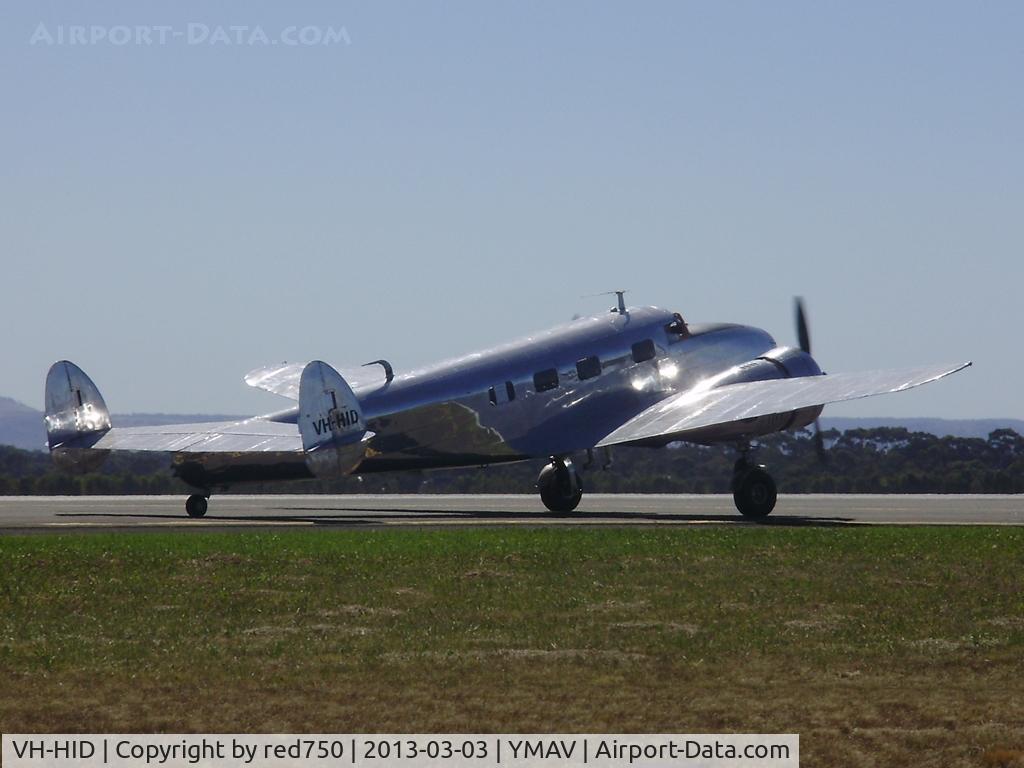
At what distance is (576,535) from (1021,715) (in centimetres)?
1579

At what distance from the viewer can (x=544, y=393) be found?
3891 centimetres

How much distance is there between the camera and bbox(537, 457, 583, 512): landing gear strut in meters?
40.7

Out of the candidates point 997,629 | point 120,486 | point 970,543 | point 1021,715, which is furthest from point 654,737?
point 120,486

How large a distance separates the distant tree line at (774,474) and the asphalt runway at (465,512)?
53.8ft

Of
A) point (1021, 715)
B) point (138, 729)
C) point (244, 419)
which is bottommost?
point (1021, 715)

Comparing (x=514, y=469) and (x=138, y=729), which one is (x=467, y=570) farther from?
(x=514, y=469)

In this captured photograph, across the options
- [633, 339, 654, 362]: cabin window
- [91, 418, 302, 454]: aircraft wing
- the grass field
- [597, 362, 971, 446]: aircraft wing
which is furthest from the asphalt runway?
the grass field

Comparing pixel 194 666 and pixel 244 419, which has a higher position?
pixel 244 419

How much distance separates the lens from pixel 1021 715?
551 inches

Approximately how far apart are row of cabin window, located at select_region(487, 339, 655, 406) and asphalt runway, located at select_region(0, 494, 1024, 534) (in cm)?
310

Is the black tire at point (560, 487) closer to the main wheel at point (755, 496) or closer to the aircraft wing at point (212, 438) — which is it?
the main wheel at point (755, 496)

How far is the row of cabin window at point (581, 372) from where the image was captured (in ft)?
126

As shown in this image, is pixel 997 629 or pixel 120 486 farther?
pixel 120 486

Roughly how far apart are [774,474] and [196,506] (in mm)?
50482
